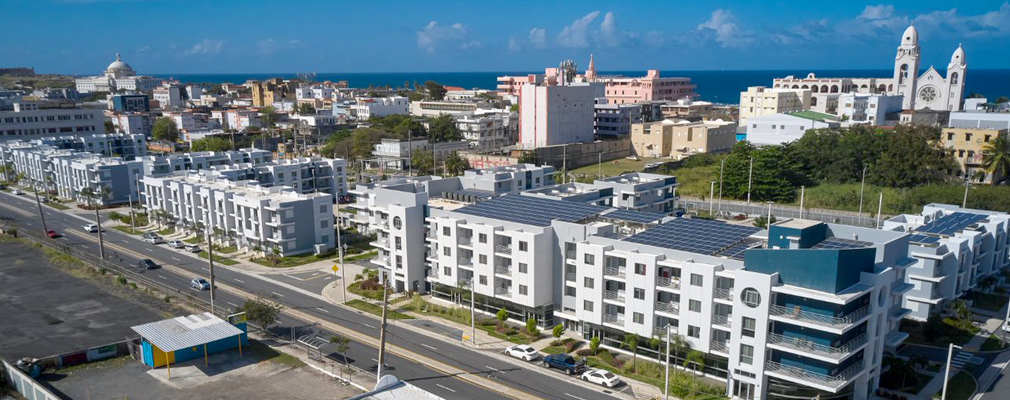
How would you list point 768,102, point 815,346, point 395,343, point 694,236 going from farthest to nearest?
point 768,102 < point 395,343 < point 694,236 < point 815,346

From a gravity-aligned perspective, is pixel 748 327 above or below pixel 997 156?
below

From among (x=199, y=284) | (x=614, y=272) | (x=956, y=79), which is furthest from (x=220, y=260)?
(x=956, y=79)

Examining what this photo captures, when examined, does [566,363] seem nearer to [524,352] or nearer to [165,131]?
[524,352]

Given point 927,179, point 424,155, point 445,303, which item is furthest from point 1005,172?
point 424,155

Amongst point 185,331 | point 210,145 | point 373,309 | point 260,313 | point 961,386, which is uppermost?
point 210,145

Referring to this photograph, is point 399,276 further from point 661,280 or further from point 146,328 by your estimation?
point 661,280

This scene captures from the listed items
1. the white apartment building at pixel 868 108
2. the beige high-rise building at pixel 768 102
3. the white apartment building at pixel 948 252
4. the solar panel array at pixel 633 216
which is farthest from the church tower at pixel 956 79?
the solar panel array at pixel 633 216
